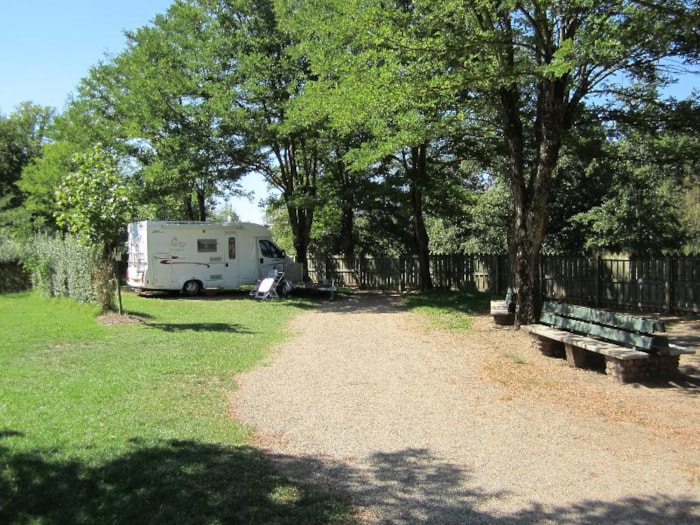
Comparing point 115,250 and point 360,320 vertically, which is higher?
point 115,250

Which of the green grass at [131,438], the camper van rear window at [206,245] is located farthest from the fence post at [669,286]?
the camper van rear window at [206,245]

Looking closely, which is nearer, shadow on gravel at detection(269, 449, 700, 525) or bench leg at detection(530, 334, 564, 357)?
shadow on gravel at detection(269, 449, 700, 525)

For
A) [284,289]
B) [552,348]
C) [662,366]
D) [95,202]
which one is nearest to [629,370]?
[662,366]

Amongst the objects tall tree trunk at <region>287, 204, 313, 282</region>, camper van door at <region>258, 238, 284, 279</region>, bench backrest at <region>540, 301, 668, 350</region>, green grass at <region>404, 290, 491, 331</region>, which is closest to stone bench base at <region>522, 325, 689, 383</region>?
bench backrest at <region>540, 301, 668, 350</region>

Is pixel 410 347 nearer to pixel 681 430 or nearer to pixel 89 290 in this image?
pixel 681 430

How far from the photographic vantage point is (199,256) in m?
20.5

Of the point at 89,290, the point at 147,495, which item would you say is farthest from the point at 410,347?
the point at 89,290

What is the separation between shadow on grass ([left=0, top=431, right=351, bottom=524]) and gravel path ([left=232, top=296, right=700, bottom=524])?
31 centimetres

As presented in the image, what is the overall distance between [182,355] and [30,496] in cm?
534

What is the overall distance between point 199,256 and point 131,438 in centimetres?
1588

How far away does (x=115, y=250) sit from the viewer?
14.0 meters

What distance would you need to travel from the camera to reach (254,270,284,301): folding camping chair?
1942 centimetres

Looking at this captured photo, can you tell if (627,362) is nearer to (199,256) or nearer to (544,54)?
(544,54)

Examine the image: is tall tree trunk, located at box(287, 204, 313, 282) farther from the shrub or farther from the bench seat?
the bench seat
